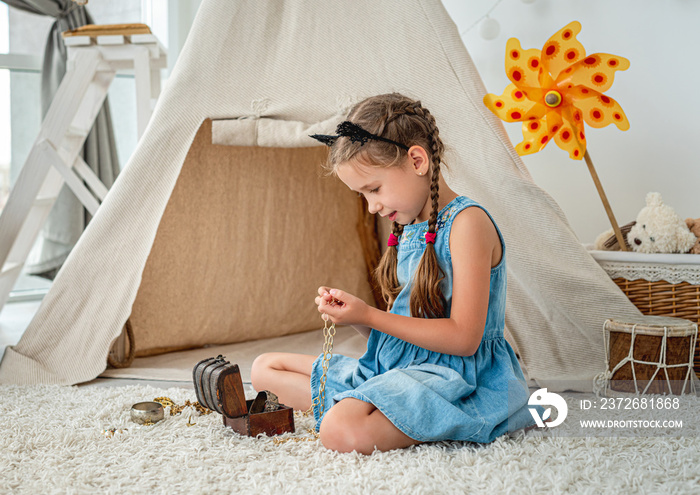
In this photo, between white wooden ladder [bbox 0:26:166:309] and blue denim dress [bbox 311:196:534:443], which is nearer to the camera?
blue denim dress [bbox 311:196:534:443]

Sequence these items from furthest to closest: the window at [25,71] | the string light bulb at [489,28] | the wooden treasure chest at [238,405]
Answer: the window at [25,71], the string light bulb at [489,28], the wooden treasure chest at [238,405]

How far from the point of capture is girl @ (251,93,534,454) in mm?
1119

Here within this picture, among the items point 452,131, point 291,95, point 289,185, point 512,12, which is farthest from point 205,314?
point 512,12

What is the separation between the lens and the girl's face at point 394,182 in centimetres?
121

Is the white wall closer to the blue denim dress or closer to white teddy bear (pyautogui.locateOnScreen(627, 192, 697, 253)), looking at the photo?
white teddy bear (pyautogui.locateOnScreen(627, 192, 697, 253))

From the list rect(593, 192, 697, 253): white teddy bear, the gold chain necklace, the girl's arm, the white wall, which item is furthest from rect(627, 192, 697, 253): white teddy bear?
the gold chain necklace

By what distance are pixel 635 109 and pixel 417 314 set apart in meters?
1.55

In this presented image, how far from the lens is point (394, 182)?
47.9 inches

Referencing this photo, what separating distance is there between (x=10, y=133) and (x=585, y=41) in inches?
113

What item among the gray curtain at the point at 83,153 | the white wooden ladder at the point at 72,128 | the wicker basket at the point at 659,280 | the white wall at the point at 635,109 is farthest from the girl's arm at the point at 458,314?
the gray curtain at the point at 83,153

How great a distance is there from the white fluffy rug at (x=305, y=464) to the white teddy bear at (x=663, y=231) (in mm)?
667

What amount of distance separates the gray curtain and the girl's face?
2.37m

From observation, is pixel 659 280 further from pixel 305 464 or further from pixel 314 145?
pixel 305 464

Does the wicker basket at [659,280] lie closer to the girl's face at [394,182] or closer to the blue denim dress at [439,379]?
the blue denim dress at [439,379]
